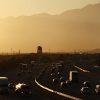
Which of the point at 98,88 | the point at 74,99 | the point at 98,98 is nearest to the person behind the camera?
the point at 74,99

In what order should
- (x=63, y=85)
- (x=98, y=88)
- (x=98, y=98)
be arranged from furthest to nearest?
(x=63, y=85) → (x=98, y=88) → (x=98, y=98)

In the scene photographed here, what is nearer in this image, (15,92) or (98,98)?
(98,98)

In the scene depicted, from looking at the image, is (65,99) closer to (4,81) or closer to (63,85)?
(4,81)

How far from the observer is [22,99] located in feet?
251

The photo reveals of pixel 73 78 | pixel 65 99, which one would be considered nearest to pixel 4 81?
pixel 65 99

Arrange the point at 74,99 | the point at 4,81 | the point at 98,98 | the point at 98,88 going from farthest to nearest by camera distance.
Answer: the point at 98,88 → the point at 4,81 → the point at 98,98 → the point at 74,99

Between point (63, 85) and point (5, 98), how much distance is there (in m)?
36.5

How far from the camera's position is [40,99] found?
76562mm

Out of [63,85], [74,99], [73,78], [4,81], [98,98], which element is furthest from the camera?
[73,78]

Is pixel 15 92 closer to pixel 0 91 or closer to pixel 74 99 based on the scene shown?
pixel 0 91

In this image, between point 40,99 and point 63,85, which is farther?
point 63,85

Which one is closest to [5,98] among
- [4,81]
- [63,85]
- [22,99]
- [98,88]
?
[22,99]

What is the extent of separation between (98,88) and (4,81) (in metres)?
Answer: 18.1

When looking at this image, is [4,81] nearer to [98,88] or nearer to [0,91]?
[0,91]
